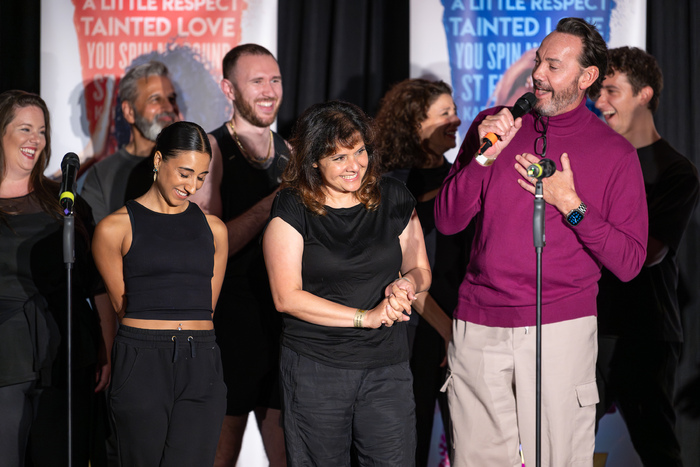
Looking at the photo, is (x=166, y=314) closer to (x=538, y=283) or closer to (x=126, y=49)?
(x=538, y=283)

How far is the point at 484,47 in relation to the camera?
3.71 meters

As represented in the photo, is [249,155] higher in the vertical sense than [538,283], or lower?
higher

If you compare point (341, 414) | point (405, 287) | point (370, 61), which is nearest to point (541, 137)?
point (405, 287)

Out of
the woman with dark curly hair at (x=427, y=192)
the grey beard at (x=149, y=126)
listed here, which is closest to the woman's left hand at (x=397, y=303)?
the woman with dark curly hair at (x=427, y=192)

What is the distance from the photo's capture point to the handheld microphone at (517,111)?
228cm

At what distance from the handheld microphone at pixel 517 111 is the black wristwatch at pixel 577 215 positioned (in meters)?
0.35

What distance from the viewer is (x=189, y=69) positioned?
3.74m

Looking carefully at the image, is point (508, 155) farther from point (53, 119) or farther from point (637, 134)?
point (53, 119)

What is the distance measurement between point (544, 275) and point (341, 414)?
2.73ft

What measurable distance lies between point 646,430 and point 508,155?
1816 millimetres

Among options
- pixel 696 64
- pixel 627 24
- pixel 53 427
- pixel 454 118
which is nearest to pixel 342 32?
pixel 454 118

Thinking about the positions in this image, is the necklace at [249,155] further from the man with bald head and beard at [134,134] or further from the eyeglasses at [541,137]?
the eyeglasses at [541,137]

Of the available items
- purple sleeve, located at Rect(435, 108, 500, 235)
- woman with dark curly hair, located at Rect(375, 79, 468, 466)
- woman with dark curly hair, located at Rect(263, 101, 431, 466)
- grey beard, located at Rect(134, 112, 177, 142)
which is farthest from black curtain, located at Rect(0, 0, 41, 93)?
purple sleeve, located at Rect(435, 108, 500, 235)

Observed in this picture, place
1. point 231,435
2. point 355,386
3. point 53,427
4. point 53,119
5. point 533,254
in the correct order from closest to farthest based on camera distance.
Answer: point 355,386
point 533,254
point 53,427
point 231,435
point 53,119
